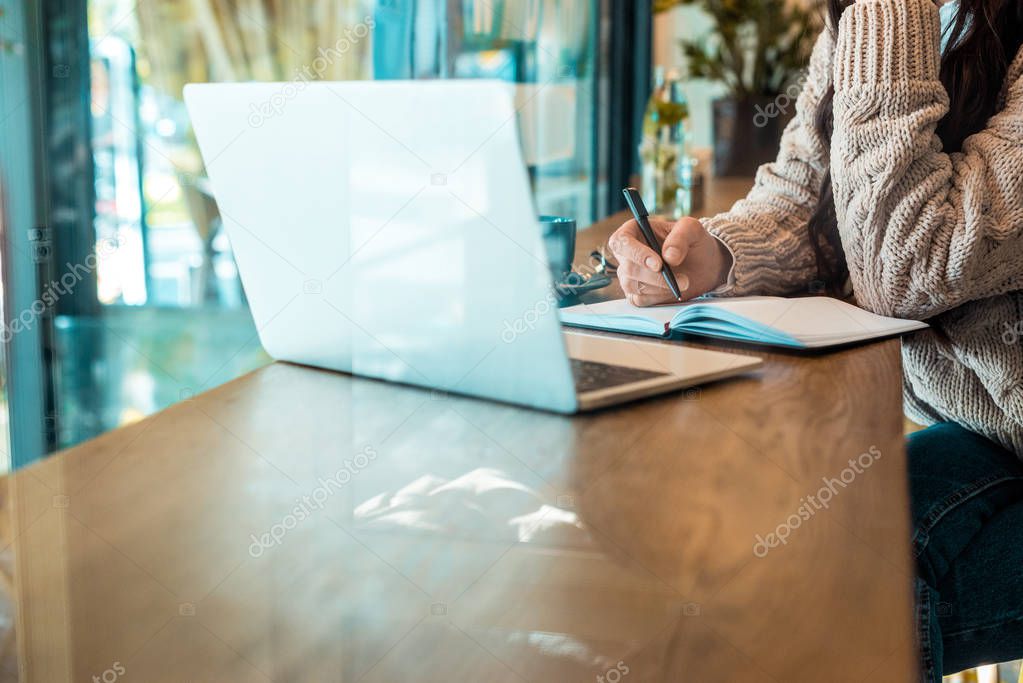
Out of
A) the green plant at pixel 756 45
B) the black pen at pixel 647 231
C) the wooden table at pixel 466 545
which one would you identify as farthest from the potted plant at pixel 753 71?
the wooden table at pixel 466 545

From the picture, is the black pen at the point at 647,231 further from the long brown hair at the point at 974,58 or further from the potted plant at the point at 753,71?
the potted plant at the point at 753,71

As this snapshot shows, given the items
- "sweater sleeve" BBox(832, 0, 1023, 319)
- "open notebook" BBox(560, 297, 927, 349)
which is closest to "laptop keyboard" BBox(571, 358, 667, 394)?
"open notebook" BBox(560, 297, 927, 349)

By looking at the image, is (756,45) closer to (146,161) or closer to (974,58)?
(974,58)

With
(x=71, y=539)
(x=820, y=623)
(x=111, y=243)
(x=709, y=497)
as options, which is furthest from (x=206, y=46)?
(x=820, y=623)

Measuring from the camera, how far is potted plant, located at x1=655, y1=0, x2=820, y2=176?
266 centimetres

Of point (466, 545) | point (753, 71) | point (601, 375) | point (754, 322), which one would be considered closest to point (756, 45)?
point (753, 71)

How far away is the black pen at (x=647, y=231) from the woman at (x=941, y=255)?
11 millimetres

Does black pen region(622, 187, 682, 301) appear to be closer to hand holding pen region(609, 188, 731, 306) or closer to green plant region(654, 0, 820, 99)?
hand holding pen region(609, 188, 731, 306)

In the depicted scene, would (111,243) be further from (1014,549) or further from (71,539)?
(1014,549)

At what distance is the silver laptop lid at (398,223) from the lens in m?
0.57

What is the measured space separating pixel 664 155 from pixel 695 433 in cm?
157

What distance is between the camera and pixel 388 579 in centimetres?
43

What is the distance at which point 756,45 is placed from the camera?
2.92 metres

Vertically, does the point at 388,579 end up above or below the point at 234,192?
below
